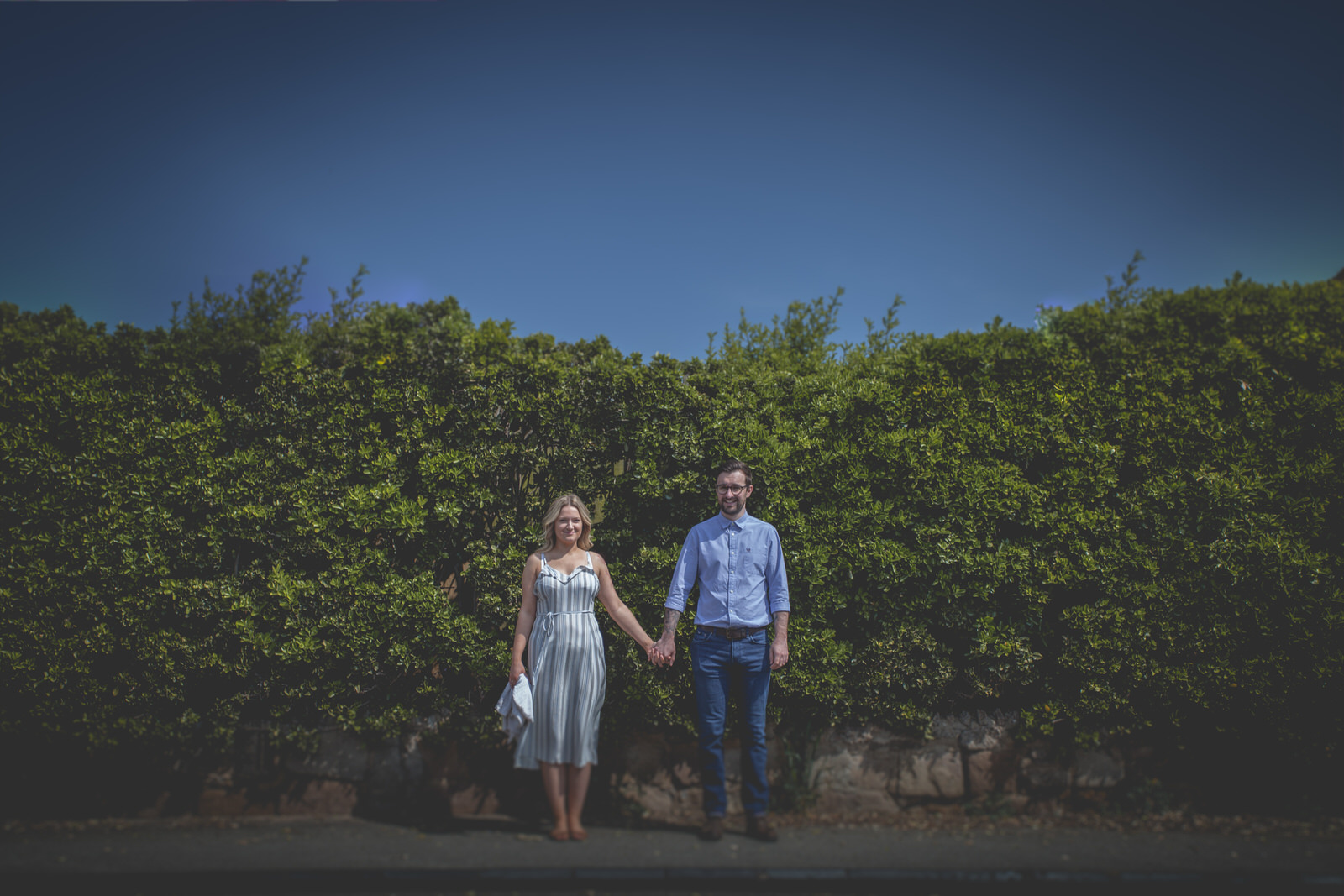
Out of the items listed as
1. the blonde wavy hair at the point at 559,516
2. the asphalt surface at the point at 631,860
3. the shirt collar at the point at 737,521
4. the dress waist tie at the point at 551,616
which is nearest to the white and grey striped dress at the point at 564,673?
the dress waist tie at the point at 551,616

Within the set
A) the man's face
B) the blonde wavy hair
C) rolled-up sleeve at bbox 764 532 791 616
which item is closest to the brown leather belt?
rolled-up sleeve at bbox 764 532 791 616

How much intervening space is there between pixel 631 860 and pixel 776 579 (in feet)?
6.52

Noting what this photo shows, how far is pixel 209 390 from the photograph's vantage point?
5.39 metres

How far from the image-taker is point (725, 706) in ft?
15.0

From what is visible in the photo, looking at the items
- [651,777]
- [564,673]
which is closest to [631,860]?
[651,777]

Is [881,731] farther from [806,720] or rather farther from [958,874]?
[958,874]

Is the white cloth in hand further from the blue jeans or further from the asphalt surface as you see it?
the blue jeans

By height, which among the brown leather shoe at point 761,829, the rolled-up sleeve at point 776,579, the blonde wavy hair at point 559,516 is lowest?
the brown leather shoe at point 761,829

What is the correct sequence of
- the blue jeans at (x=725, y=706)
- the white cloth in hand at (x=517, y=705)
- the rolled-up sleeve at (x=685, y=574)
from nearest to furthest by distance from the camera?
the white cloth in hand at (x=517, y=705) → the blue jeans at (x=725, y=706) → the rolled-up sleeve at (x=685, y=574)

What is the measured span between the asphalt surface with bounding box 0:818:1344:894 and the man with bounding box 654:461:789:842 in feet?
1.19

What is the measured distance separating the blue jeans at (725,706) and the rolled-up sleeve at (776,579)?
0.24 m

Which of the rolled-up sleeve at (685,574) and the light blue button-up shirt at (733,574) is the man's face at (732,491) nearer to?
the light blue button-up shirt at (733,574)

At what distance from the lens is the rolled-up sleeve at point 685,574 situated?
181 inches

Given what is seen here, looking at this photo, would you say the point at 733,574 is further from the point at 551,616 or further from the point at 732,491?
the point at 551,616
